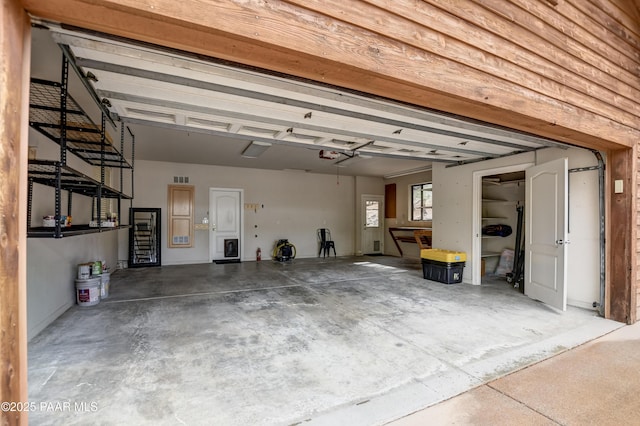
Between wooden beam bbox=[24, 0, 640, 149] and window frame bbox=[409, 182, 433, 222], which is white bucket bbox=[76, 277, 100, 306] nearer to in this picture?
wooden beam bbox=[24, 0, 640, 149]

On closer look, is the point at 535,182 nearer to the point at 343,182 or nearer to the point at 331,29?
the point at 331,29

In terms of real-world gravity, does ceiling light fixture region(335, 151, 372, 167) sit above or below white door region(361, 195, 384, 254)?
above

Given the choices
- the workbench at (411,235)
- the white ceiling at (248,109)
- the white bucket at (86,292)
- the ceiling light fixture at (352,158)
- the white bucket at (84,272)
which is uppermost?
the ceiling light fixture at (352,158)

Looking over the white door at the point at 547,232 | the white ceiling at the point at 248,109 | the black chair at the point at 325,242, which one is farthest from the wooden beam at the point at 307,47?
the black chair at the point at 325,242

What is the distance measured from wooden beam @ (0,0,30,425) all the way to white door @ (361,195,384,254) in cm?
921

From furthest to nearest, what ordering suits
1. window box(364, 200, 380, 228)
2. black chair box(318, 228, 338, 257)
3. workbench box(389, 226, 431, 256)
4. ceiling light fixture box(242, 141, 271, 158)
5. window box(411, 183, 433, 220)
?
window box(364, 200, 380, 228)
black chair box(318, 228, 338, 257)
window box(411, 183, 433, 220)
workbench box(389, 226, 431, 256)
ceiling light fixture box(242, 141, 271, 158)

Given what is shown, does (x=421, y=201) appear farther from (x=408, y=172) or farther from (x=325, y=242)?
(x=325, y=242)

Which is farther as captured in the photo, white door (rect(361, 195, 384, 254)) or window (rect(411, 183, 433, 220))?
white door (rect(361, 195, 384, 254))

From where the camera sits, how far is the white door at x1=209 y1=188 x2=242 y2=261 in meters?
8.16

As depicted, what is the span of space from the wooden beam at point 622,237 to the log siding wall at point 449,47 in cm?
3

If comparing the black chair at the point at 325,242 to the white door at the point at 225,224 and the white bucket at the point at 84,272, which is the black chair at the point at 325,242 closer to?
the white door at the point at 225,224

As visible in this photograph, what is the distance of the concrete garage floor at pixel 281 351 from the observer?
1.97m

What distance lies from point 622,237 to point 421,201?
5.46 m

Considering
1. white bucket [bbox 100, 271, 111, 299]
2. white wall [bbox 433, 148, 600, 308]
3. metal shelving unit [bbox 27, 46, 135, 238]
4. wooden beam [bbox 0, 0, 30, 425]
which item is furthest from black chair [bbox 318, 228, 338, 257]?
wooden beam [bbox 0, 0, 30, 425]
